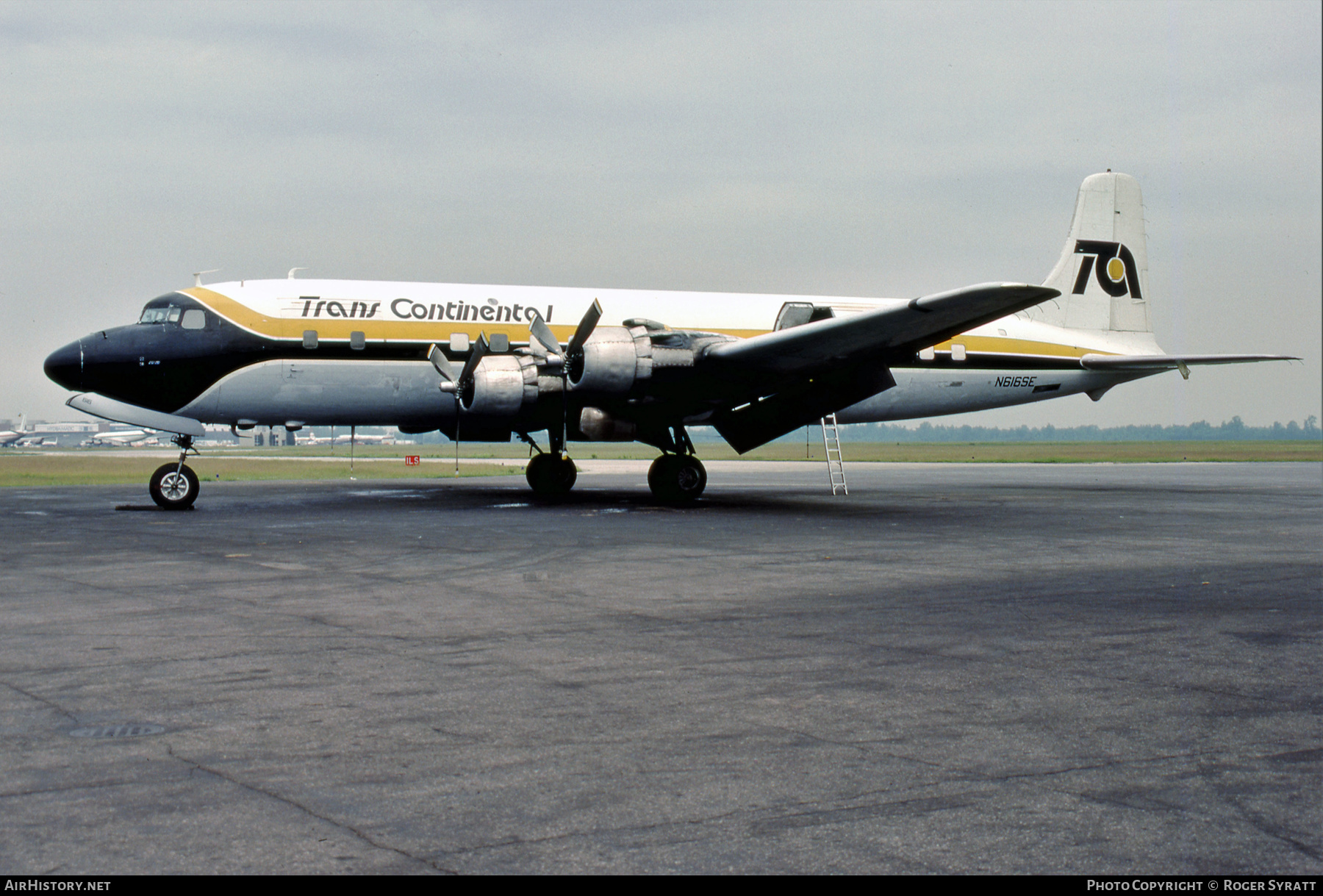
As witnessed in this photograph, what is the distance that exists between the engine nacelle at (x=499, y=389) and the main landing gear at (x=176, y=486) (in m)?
5.24

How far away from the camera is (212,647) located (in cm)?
709

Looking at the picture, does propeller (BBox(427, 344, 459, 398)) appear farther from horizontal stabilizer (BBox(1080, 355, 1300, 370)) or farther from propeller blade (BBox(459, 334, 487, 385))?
horizontal stabilizer (BBox(1080, 355, 1300, 370))

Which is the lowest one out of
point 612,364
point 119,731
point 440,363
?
point 119,731

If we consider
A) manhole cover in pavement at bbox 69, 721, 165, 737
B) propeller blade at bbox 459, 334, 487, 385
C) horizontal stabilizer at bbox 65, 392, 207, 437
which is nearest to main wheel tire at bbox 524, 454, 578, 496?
propeller blade at bbox 459, 334, 487, 385

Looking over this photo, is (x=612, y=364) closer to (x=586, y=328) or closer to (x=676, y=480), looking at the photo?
(x=586, y=328)

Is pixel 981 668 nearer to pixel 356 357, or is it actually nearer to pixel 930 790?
pixel 930 790

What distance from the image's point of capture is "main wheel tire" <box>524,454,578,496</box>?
23.3m

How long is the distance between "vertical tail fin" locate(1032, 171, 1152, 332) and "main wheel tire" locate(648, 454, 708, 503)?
40.7 feet

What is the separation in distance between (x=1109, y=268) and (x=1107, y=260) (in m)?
0.24

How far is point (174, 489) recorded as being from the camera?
1950 cm

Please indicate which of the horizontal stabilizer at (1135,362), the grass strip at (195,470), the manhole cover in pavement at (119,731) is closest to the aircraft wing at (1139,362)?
the horizontal stabilizer at (1135,362)

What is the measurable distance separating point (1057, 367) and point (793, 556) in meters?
16.3

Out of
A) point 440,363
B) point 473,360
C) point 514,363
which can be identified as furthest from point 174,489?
point 514,363

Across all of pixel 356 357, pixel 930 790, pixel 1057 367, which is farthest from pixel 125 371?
pixel 1057 367
